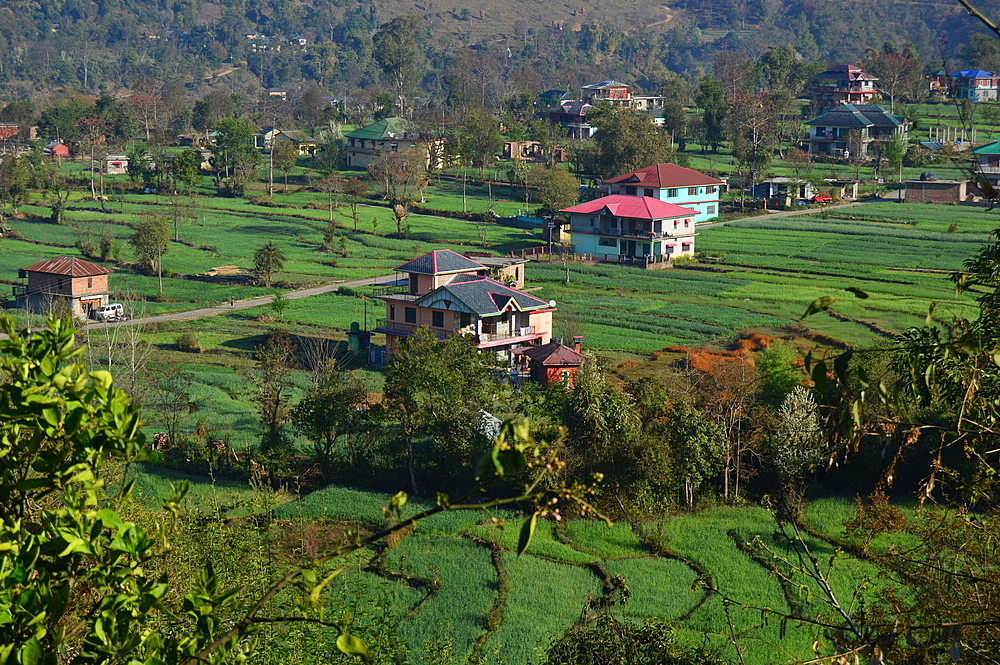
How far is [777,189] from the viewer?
82.8 meters

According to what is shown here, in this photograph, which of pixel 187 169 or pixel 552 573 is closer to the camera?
pixel 552 573

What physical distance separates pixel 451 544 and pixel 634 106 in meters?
103

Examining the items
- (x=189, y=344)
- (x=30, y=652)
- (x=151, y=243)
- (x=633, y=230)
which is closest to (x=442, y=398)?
(x=189, y=344)

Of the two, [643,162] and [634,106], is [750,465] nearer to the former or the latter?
[643,162]

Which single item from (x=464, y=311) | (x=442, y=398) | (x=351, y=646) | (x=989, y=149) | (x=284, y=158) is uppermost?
(x=989, y=149)

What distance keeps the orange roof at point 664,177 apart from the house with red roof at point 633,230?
240 inches

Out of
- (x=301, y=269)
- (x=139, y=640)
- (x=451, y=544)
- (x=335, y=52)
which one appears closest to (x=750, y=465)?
(x=451, y=544)

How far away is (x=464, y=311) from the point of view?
40156mm

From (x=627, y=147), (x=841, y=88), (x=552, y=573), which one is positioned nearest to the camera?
(x=552, y=573)

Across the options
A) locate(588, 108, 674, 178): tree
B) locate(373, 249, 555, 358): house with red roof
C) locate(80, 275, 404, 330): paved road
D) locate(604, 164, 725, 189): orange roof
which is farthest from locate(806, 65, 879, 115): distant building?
locate(373, 249, 555, 358): house with red roof

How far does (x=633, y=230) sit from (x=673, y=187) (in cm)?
936

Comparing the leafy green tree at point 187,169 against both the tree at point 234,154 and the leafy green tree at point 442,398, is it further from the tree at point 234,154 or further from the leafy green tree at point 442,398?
the leafy green tree at point 442,398

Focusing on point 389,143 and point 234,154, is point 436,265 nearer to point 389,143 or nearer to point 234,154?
point 234,154

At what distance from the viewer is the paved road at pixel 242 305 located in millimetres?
48406
